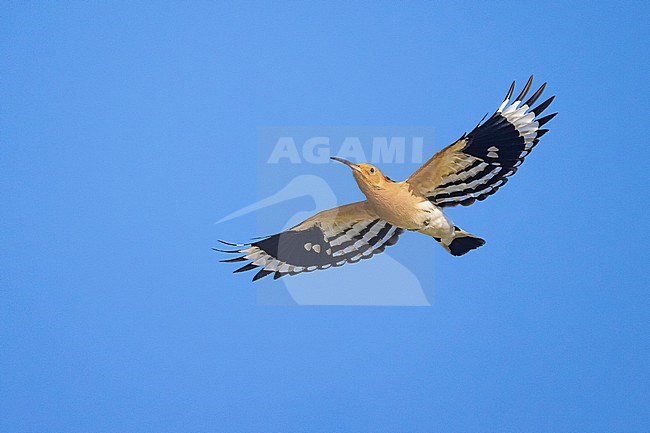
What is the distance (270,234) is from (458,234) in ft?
2.22

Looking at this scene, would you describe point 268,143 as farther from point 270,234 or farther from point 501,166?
point 501,166

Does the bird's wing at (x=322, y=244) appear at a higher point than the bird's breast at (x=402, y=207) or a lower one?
higher

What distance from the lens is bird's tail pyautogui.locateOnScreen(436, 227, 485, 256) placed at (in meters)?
2.88

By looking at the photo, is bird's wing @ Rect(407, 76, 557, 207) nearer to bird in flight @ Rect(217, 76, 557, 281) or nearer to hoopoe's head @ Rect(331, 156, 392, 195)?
bird in flight @ Rect(217, 76, 557, 281)

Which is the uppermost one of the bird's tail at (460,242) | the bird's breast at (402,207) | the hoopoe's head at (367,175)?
the hoopoe's head at (367,175)

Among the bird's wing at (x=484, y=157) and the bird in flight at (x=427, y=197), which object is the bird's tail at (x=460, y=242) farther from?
the bird's wing at (x=484, y=157)


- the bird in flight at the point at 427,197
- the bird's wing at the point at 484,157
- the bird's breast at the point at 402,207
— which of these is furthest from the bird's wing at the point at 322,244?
the bird's wing at the point at 484,157

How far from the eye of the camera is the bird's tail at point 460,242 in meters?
2.88

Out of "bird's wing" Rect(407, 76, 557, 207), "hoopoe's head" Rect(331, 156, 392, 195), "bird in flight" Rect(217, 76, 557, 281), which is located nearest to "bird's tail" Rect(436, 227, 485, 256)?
"bird in flight" Rect(217, 76, 557, 281)

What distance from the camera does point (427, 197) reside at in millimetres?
2750

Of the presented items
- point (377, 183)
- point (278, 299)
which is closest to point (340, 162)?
point (377, 183)

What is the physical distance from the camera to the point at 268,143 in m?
2.82

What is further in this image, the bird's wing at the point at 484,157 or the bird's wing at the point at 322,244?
the bird's wing at the point at 322,244

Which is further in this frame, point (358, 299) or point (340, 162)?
point (358, 299)
